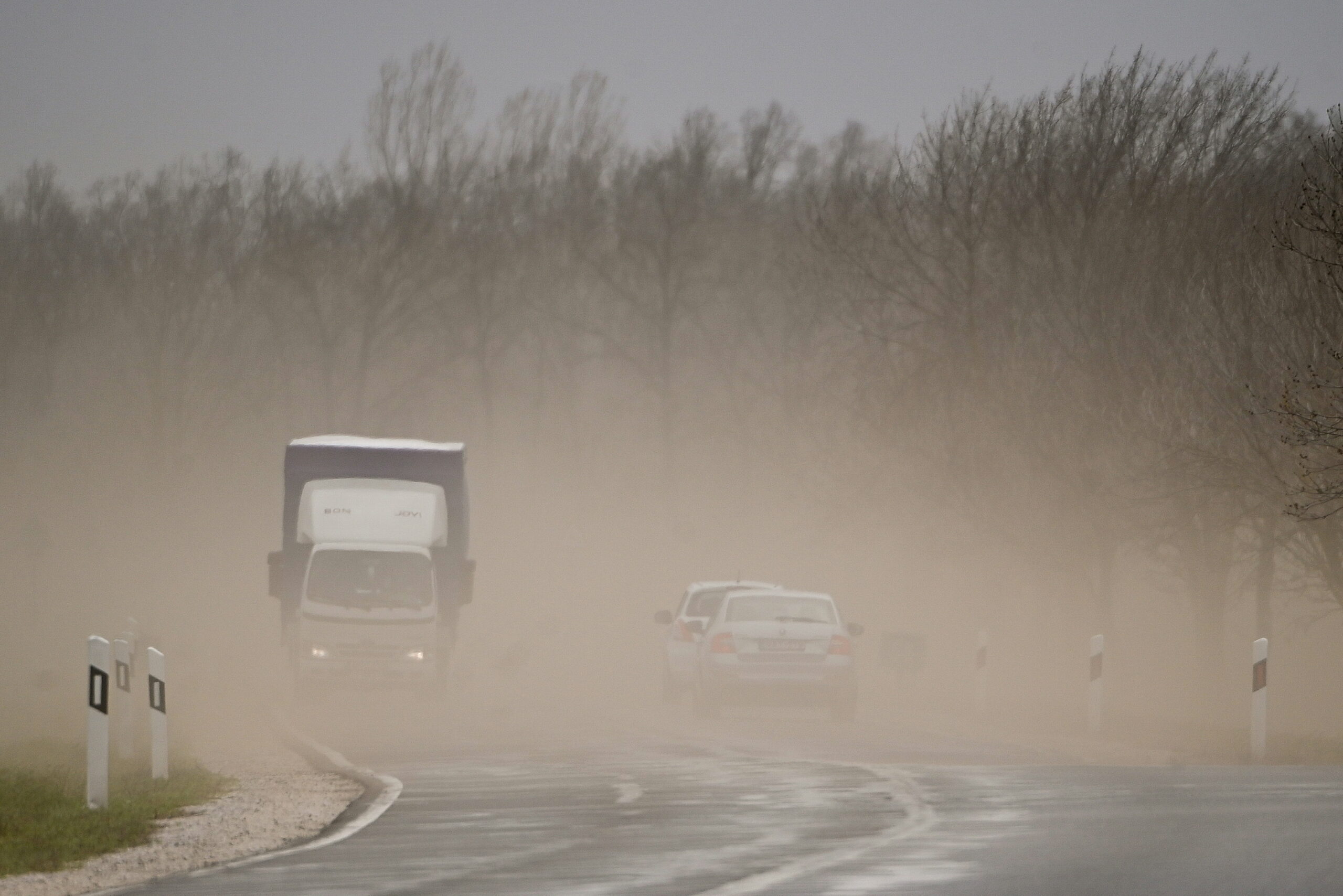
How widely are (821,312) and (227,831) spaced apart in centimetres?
3857

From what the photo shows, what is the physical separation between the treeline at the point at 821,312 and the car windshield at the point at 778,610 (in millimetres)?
5110

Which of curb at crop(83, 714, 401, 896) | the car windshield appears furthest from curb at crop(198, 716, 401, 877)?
the car windshield

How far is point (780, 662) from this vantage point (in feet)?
87.9

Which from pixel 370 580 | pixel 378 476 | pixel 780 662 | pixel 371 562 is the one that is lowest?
pixel 780 662

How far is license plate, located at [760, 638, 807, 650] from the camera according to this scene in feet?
88.0

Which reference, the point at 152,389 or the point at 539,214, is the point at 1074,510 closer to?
the point at 539,214

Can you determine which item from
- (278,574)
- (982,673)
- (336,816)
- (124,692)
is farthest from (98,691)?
(278,574)

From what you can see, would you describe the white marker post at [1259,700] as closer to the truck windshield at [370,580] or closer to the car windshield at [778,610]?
the car windshield at [778,610]

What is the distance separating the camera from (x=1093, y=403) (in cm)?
3375

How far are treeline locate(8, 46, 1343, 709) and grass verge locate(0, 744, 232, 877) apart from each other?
11464mm

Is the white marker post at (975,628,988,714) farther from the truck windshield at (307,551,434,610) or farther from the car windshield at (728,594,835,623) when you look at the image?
the truck windshield at (307,551,434,610)

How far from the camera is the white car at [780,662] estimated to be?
26.8m

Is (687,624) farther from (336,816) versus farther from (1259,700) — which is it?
(336,816)

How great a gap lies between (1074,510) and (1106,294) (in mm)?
3435
